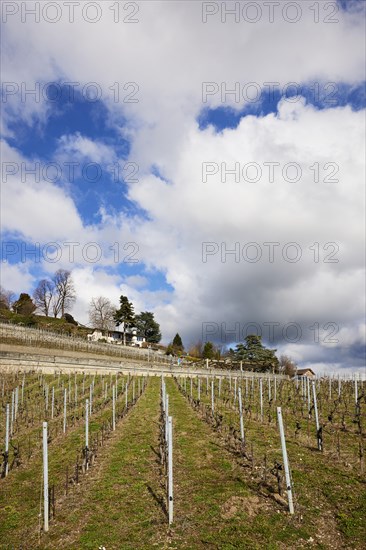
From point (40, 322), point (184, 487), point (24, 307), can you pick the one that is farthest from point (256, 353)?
point (184, 487)

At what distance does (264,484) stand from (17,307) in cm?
8426

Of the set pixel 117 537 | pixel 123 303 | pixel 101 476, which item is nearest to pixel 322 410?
pixel 101 476

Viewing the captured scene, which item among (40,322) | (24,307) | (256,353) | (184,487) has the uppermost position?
(24,307)

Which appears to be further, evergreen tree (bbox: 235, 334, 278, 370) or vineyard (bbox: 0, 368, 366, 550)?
evergreen tree (bbox: 235, 334, 278, 370)

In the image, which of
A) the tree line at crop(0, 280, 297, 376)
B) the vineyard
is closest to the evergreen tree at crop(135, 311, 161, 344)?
the tree line at crop(0, 280, 297, 376)

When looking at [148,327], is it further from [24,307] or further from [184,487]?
[184,487]

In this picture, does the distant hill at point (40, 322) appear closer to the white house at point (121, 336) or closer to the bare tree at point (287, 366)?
the white house at point (121, 336)

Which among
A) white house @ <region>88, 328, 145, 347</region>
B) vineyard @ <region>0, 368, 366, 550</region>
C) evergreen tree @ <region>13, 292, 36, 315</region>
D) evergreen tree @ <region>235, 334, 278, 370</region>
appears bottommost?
vineyard @ <region>0, 368, 366, 550</region>

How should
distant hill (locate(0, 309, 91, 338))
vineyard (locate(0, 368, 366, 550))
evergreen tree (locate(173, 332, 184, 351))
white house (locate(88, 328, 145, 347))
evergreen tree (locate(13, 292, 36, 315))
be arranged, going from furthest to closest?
1. evergreen tree (locate(173, 332, 184, 351))
2. white house (locate(88, 328, 145, 347))
3. evergreen tree (locate(13, 292, 36, 315))
4. distant hill (locate(0, 309, 91, 338))
5. vineyard (locate(0, 368, 366, 550))

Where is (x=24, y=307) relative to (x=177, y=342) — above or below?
above

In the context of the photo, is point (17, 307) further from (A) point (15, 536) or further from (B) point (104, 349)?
(A) point (15, 536)

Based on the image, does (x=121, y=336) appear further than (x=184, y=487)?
Yes

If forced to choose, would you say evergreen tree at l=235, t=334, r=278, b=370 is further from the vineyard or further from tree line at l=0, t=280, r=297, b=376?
the vineyard

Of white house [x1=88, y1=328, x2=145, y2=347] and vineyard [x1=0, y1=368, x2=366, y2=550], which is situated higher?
white house [x1=88, y1=328, x2=145, y2=347]
